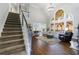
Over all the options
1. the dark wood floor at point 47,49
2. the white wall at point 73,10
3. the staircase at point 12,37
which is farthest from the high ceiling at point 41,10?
the dark wood floor at point 47,49

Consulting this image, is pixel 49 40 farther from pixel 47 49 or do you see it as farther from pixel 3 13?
pixel 3 13

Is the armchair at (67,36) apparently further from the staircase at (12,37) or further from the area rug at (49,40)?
the staircase at (12,37)

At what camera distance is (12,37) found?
2320mm

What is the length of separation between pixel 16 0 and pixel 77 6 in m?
1.02

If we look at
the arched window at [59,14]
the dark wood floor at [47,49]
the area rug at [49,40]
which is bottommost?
the dark wood floor at [47,49]

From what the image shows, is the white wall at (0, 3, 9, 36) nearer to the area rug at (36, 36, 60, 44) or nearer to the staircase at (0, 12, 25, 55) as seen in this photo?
the staircase at (0, 12, 25, 55)

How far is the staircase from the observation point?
2291 mm

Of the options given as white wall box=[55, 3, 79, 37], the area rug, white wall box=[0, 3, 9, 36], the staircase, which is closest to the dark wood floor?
the area rug

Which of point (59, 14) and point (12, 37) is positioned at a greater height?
point (59, 14)

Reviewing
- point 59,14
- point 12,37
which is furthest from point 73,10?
point 12,37

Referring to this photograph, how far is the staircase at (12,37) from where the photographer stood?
2291 millimetres

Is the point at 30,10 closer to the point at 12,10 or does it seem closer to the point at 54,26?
the point at 12,10

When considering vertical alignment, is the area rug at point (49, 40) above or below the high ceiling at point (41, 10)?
below

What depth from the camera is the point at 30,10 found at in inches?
92.2
